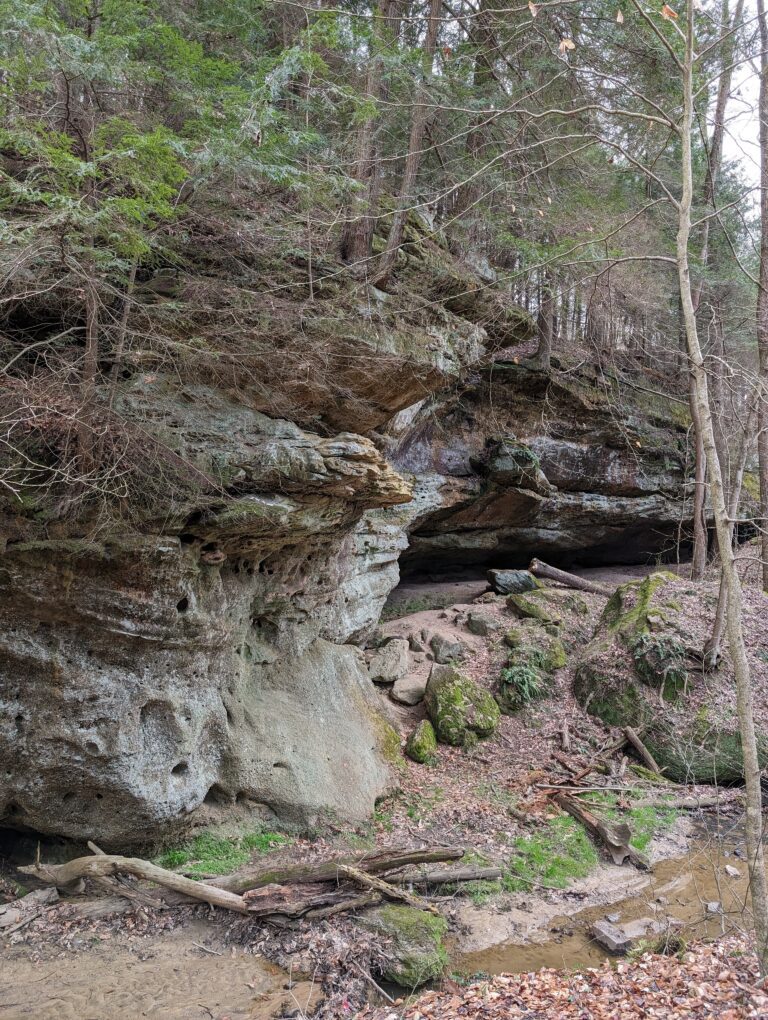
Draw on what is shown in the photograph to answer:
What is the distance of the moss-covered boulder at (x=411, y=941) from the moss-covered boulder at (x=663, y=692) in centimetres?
515

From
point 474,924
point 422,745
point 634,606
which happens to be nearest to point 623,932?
point 474,924

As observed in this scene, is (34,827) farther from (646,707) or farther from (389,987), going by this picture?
(646,707)

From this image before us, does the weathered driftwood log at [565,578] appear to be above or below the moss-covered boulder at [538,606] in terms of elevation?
above

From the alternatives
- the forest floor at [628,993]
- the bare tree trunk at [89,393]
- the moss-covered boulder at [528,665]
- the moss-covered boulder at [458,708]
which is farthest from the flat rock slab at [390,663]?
the bare tree trunk at [89,393]

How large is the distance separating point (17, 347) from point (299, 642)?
586 cm

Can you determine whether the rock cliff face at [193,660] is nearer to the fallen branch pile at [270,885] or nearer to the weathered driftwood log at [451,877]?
the fallen branch pile at [270,885]

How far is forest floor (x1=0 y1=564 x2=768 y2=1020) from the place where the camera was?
525cm

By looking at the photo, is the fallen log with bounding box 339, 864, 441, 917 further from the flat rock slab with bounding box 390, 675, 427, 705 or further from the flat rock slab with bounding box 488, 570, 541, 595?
the flat rock slab with bounding box 488, 570, 541, 595

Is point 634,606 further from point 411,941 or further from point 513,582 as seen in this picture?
point 411,941

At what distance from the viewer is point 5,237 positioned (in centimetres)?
482

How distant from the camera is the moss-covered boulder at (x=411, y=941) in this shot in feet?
19.6

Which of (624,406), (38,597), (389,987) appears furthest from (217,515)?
(624,406)

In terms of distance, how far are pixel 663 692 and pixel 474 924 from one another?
6033 mm

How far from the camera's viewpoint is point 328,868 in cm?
691
